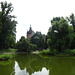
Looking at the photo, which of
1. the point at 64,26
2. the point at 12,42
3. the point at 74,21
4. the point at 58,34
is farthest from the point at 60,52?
the point at 12,42

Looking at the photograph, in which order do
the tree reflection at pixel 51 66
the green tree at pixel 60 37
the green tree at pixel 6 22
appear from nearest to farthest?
the tree reflection at pixel 51 66 → the green tree at pixel 60 37 → the green tree at pixel 6 22

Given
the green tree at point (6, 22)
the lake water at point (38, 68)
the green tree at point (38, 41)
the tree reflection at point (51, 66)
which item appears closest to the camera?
the lake water at point (38, 68)

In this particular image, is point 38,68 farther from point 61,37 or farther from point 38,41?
point 38,41

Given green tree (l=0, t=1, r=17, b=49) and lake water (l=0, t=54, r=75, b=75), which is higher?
green tree (l=0, t=1, r=17, b=49)

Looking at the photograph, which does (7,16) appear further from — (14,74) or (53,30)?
(14,74)

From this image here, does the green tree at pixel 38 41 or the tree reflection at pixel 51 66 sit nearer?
the tree reflection at pixel 51 66

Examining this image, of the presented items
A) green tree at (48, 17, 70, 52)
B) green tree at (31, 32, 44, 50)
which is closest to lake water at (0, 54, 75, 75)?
green tree at (48, 17, 70, 52)

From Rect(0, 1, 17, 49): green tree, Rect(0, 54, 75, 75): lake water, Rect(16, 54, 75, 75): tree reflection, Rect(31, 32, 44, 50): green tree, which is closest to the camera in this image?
Rect(0, 54, 75, 75): lake water

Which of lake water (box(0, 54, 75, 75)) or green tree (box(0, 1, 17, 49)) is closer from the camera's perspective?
lake water (box(0, 54, 75, 75))

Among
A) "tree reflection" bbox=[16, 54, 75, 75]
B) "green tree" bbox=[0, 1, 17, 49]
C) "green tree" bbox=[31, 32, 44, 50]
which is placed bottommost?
"tree reflection" bbox=[16, 54, 75, 75]

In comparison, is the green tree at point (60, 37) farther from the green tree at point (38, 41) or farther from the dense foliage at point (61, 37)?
the green tree at point (38, 41)

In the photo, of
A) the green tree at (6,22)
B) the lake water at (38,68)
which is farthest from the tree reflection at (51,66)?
the green tree at (6,22)

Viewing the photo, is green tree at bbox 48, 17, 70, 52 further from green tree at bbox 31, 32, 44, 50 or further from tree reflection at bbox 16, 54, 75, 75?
green tree at bbox 31, 32, 44, 50

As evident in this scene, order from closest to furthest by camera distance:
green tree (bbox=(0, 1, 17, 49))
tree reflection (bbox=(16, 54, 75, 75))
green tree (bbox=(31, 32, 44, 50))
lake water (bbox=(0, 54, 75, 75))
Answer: lake water (bbox=(0, 54, 75, 75))
tree reflection (bbox=(16, 54, 75, 75))
green tree (bbox=(0, 1, 17, 49))
green tree (bbox=(31, 32, 44, 50))
